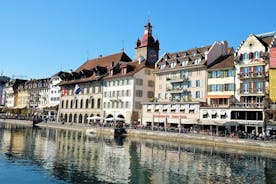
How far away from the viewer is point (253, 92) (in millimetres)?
61062

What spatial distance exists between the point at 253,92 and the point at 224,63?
32.0 feet

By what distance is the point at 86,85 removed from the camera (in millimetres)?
100000

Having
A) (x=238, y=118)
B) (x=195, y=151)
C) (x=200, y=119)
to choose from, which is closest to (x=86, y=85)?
(x=200, y=119)

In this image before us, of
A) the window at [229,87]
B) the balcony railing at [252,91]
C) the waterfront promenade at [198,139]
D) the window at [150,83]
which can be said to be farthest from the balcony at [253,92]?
the window at [150,83]

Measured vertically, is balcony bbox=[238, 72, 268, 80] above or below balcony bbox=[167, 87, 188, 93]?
above

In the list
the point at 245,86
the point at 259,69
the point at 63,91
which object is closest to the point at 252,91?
the point at 245,86

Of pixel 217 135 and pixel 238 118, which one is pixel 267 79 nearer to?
pixel 238 118

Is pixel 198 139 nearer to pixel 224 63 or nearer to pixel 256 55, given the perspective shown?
pixel 256 55

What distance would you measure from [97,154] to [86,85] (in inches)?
2379

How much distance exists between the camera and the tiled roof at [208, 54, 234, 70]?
218ft

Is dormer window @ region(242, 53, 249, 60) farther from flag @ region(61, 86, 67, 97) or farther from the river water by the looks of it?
flag @ region(61, 86, 67, 97)

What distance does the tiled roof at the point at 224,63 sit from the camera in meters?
66.5

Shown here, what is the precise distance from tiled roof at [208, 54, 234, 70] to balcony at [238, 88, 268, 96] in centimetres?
555

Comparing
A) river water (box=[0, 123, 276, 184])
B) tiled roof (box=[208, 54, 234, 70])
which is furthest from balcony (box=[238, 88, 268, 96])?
river water (box=[0, 123, 276, 184])
